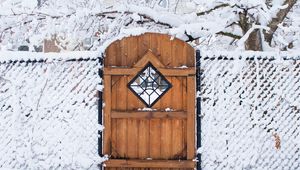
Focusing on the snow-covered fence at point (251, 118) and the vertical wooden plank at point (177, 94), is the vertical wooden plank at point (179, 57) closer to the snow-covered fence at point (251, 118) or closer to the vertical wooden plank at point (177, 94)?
the vertical wooden plank at point (177, 94)

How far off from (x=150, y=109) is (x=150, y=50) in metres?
0.80

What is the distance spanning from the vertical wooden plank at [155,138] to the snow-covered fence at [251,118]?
2.49 feet

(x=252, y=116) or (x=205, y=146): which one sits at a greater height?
(x=252, y=116)

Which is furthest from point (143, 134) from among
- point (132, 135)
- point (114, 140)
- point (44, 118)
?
point (44, 118)

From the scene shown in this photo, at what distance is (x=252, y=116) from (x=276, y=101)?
1.34 ft

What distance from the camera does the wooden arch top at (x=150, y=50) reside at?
6.55 meters

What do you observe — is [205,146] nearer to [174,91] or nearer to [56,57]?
[174,91]

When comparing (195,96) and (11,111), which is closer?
(195,96)

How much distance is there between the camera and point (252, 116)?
23.1 ft

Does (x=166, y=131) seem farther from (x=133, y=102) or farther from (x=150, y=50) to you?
(x=150, y=50)

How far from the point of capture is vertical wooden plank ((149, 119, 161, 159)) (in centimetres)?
660

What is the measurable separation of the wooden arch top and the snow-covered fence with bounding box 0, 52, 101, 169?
56 centimetres

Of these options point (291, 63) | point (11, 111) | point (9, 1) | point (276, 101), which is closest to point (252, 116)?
point (276, 101)

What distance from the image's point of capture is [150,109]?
21.6 ft
